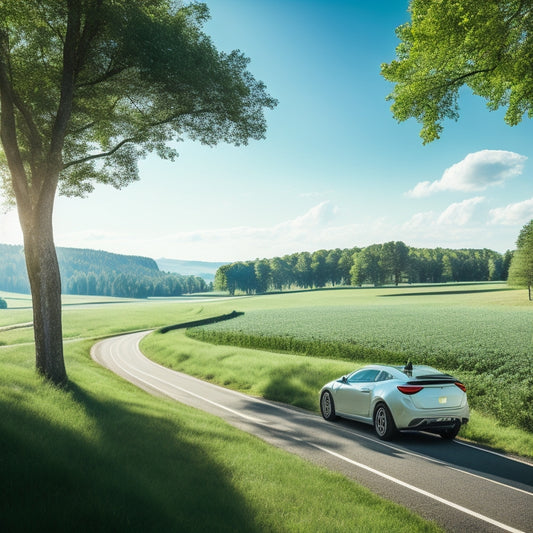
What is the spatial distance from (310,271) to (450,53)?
475 feet

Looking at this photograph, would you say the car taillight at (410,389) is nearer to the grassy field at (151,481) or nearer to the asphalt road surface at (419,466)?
the asphalt road surface at (419,466)

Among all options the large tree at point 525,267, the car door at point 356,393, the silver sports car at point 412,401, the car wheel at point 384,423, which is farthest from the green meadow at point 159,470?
the large tree at point 525,267

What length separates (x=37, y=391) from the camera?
30.8 feet

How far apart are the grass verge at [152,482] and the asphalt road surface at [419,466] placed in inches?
28.2

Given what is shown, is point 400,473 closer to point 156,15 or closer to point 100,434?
point 100,434

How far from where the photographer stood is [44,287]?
1151cm

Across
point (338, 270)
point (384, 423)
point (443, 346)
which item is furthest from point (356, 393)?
point (338, 270)

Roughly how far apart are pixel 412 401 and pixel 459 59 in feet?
28.4

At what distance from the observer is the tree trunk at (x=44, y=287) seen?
1144cm

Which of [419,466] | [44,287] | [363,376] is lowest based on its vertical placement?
[419,466]

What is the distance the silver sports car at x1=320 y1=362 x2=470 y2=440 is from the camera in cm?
1023

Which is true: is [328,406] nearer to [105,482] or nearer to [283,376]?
[283,376]

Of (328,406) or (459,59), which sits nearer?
(459,59)

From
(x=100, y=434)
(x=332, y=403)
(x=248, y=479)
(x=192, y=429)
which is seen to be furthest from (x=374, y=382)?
(x=100, y=434)
